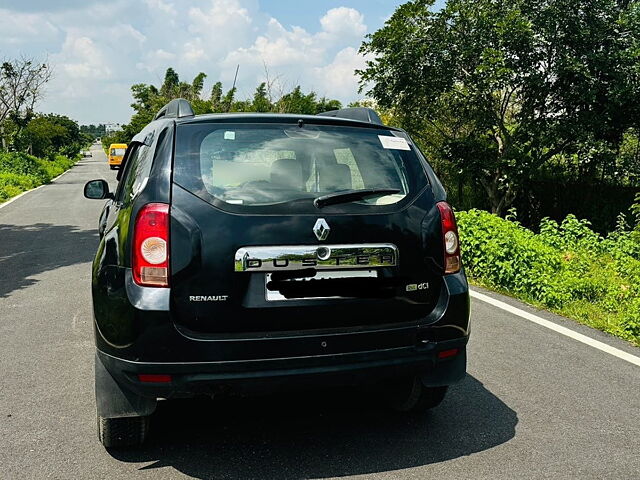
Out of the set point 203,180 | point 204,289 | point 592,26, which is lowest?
point 204,289

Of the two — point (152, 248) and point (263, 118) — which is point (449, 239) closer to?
point (263, 118)

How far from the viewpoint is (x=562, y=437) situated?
11.6 feet

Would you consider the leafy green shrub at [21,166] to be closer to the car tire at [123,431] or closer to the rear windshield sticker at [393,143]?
the car tire at [123,431]

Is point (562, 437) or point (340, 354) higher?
point (340, 354)

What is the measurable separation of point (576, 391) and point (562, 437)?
2.63ft

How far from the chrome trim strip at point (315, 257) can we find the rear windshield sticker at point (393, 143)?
63 centimetres

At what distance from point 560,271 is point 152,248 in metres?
5.71

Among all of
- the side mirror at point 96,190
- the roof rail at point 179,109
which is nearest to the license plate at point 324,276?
the roof rail at point 179,109

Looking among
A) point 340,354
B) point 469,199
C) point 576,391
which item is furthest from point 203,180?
point 469,199

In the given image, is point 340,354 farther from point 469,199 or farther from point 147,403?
point 469,199

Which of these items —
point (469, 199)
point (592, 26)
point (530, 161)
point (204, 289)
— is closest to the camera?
point (204, 289)

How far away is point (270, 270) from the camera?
2.95 meters

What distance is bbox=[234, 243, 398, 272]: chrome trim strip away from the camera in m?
2.92

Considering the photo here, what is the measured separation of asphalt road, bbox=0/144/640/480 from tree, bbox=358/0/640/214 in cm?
907
